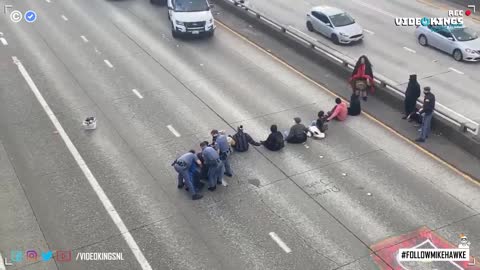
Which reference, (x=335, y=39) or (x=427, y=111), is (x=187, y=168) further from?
(x=335, y=39)

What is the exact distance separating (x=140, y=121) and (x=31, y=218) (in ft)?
21.6

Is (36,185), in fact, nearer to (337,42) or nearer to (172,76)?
(172,76)

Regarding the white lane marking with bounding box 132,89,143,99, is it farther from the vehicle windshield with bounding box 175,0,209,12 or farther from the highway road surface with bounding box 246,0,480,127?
the highway road surface with bounding box 246,0,480,127

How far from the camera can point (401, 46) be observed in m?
30.9

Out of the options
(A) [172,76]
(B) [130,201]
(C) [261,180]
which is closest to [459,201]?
(C) [261,180]

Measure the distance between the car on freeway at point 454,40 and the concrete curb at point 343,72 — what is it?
23.2 feet

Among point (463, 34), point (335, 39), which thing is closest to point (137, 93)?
point (335, 39)

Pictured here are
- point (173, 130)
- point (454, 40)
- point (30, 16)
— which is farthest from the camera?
point (30, 16)

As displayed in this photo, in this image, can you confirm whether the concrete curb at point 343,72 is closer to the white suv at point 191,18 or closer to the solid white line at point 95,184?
the white suv at point 191,18

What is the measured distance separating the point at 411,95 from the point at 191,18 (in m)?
12.6

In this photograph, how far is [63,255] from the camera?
15.1 meters

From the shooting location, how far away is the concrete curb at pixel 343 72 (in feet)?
64.8

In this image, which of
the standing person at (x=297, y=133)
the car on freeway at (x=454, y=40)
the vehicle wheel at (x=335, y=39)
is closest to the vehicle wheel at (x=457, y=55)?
the car on freeway at (x=454, y=40)

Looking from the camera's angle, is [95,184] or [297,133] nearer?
[95,184]
